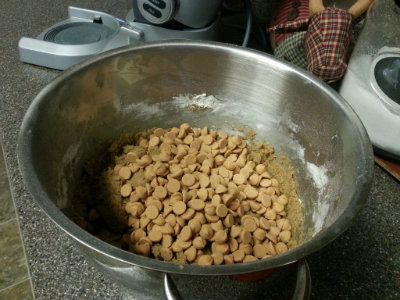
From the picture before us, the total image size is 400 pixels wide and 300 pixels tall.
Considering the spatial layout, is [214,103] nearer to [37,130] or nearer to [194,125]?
[194,125]

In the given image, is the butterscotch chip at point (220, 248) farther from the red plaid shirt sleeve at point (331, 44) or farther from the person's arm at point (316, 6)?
the person's arm at point (316, 6)

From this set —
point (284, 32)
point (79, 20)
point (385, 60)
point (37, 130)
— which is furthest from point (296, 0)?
point (37, 130)

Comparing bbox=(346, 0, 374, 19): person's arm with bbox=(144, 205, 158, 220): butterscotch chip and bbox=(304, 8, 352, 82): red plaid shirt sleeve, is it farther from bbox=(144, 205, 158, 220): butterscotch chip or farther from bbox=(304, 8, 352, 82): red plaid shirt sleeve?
bbox=(144, 205, 158, 220): butterscotch chip

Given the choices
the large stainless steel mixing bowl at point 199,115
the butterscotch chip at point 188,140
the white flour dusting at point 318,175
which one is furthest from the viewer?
the butterscotch chip at point 188,140

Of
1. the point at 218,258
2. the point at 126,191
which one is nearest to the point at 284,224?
the point at 218,258

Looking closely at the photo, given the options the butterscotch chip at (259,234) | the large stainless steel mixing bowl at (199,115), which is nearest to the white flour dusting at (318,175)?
the large stainless steel mixing bowl at (199,115)

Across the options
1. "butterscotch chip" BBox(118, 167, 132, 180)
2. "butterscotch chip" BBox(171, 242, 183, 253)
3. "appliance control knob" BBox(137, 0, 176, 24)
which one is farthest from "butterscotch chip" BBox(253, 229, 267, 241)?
"appliance control knob" BBox(137, 0, 176, 24)

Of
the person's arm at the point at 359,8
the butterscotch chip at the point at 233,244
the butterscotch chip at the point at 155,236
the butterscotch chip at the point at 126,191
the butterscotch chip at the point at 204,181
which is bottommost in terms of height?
the butterscotch chip at the point at 126,191

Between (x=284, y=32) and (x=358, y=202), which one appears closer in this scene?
(x=358, y=202)
